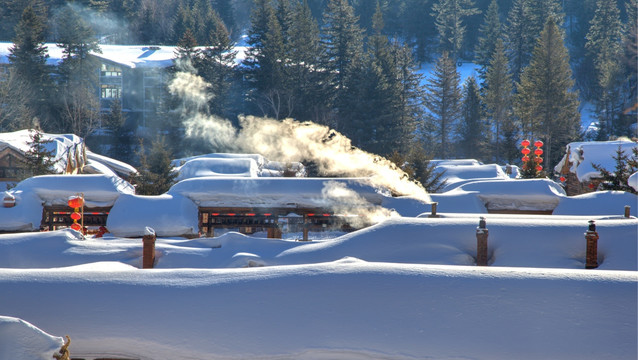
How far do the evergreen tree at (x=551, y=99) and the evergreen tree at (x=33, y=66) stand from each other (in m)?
44.6

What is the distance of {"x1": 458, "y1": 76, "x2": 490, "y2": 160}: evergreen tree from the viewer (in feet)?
221

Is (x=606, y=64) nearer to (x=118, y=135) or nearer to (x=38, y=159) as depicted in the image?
(x=118, y=135)

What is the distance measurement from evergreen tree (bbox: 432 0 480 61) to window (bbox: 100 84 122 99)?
48.4m

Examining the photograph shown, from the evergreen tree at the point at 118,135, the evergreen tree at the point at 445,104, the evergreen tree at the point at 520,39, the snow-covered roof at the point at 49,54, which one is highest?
the evergreen tree at the point at 520,39

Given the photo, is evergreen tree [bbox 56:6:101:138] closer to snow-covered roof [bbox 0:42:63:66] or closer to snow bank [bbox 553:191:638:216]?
snow-covered roof [bbox 0:42:63:66]

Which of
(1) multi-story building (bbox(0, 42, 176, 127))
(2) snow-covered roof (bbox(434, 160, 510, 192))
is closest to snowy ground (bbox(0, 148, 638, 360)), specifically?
(2) snow-covered roof (bbox(434, 160, 510, 192))

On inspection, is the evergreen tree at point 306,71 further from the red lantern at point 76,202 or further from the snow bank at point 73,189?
the red lantern at point 76,202

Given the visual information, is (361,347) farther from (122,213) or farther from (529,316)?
(122,213)

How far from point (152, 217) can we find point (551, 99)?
47.8 meters

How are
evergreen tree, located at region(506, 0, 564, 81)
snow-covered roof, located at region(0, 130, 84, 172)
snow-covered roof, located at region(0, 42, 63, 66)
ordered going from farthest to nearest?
evergreen tree, located at region(506, 0, 564, 81)
snow-covered roof, located at region(0, 42, 63, 66)
snow-covered roof, located at region(0, 130, 84, 172)

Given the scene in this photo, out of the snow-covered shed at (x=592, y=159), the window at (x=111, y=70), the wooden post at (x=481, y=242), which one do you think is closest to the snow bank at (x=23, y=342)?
the wooden post at (x=481, y=242)

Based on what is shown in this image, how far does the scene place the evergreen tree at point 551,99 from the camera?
58.0 meters

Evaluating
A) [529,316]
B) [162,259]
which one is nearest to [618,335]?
[529,316]

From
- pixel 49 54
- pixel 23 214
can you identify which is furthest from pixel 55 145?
pixel 49 54
